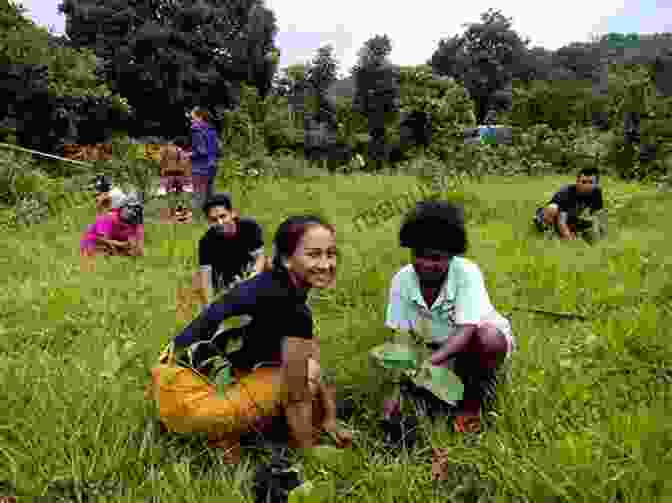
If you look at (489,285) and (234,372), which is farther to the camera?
(489,285)

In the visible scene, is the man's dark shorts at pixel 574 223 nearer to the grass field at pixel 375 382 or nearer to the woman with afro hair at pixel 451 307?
the grass field at pixel 375 382

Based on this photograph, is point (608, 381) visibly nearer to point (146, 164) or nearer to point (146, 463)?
point (146, 463)

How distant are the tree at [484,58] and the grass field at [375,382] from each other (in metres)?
32.6

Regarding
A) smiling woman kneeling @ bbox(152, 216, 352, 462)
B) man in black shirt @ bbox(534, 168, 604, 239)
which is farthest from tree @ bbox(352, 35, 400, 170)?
smiling woman kneeling @ bbox(152, 216, 352, 462)

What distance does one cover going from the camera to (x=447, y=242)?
202cm

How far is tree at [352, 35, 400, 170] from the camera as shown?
758 inches

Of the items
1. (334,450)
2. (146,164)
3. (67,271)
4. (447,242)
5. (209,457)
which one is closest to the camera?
(334,450)

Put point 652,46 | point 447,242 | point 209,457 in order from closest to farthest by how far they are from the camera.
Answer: point 209,457 < point 447,242 < point 652,46

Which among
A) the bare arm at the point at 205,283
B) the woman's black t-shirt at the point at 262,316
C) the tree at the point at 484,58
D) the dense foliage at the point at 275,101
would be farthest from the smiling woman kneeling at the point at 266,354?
the tree at the point at 484,58

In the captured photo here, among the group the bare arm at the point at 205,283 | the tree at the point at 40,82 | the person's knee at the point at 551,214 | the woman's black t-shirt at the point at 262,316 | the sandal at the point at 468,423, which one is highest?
the tree at the point at 40,82

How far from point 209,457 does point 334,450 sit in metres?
0.48

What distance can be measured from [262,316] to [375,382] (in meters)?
0.72

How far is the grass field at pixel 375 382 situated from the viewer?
1.47m

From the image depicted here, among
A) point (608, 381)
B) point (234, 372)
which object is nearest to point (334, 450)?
point (234, 372)
